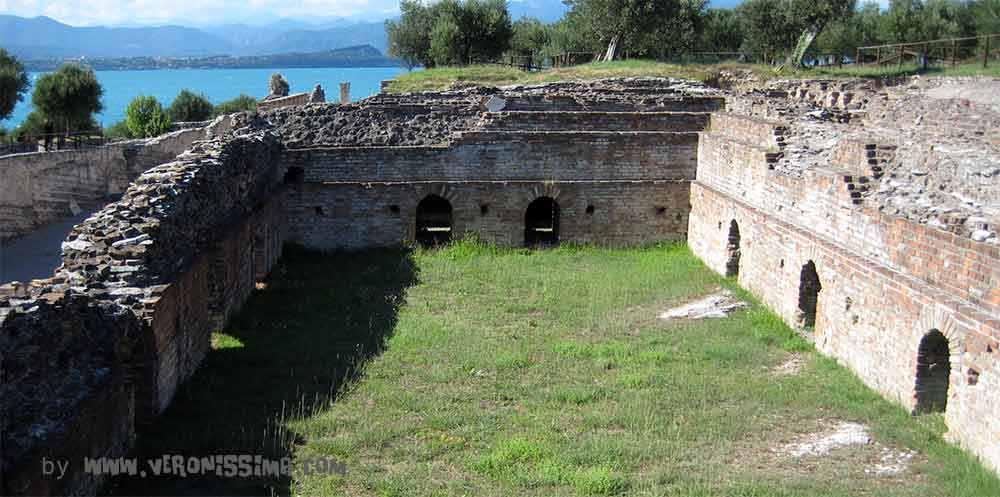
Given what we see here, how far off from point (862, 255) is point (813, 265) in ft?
5.02

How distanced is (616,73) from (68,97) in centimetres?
2456

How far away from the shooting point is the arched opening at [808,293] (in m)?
11.8

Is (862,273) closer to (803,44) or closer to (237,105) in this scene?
(803,44)

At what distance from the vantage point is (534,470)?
7668mm

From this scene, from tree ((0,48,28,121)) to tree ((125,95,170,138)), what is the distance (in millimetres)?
4440

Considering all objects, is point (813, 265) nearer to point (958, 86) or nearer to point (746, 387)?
point (746, 387)

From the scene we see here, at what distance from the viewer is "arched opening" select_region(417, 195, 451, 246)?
719 inches

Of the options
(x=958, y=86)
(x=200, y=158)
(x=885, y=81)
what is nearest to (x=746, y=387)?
(x=200, y=158)

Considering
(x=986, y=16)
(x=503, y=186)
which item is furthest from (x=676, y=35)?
(x=503, y=186)

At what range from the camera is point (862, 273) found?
1003 centimetres

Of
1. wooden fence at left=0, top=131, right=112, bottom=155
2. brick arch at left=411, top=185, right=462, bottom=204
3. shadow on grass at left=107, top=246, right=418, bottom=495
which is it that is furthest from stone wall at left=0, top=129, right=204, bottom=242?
brick arch at left=411, top=185, right=462, bottom=204

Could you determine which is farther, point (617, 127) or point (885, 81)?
point (885, 81)

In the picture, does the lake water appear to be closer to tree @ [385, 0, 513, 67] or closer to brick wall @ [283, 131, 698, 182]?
tree @ [385, 0, 513, 67]

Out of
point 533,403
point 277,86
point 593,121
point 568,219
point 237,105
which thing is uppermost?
point 277,86
